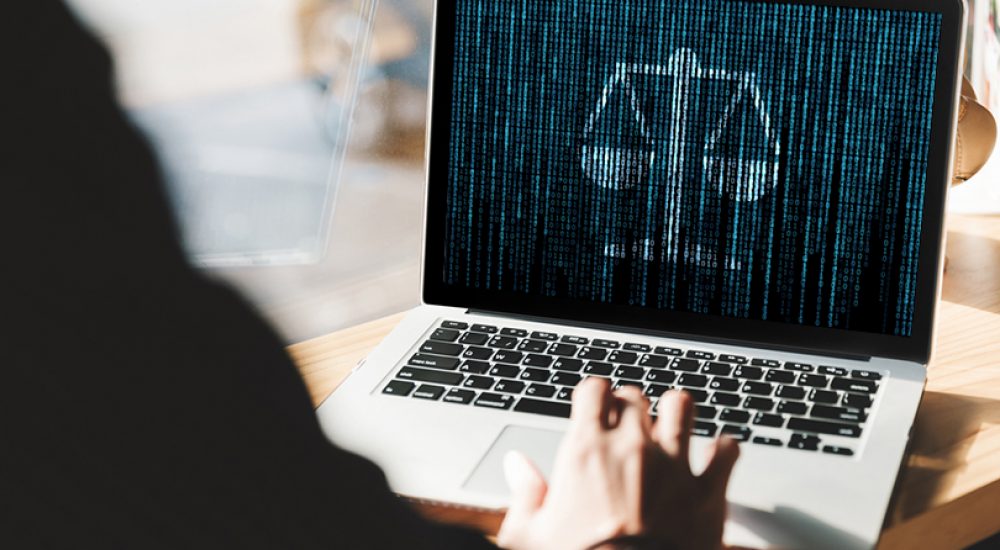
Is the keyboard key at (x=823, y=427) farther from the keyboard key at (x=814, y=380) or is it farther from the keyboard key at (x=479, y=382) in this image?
the keyboard key at (x=479, y=382)

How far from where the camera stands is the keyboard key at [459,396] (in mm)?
712

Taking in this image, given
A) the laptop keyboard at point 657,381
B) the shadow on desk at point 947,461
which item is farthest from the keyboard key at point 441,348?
the shadow on desk at point 947,461

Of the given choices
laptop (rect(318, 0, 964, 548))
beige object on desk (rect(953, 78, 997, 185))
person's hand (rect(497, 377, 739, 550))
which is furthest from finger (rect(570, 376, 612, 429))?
beige object on desk (rect(953, 78, 997, 185))

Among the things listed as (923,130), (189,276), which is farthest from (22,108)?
(923,130)

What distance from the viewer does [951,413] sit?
740mm

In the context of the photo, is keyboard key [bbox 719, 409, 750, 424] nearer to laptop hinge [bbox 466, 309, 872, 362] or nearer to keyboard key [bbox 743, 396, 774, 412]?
keyboard key [bbox 743, 396, 774, 412]

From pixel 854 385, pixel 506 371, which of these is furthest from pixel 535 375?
pixel 854 385

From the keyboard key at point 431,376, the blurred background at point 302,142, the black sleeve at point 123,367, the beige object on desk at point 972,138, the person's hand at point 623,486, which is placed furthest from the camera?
the beige object on desk at point 972,138

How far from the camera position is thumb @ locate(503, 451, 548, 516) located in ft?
1.85

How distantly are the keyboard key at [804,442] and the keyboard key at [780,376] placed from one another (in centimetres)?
8

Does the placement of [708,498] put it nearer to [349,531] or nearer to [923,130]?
[349,531]

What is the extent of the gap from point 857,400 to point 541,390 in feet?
0.73

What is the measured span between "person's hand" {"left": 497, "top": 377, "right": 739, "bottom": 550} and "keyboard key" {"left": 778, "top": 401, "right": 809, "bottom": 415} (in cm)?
13

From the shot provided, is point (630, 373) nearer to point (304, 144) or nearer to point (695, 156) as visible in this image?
point (695, 156)
